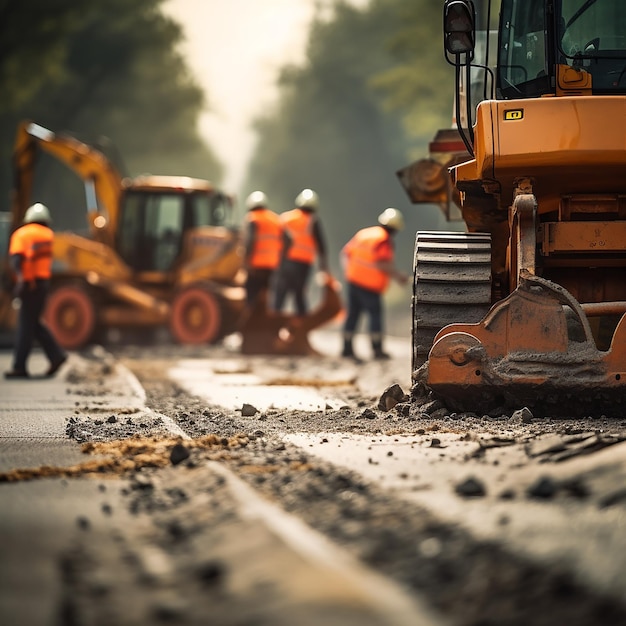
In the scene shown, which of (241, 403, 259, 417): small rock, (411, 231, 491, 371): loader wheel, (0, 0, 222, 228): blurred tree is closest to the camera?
(411, 231, 491, 371): loader wheel

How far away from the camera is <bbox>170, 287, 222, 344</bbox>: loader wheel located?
70.9ft

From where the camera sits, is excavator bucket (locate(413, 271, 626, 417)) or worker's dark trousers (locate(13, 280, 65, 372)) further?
worker's dark trousers (locate(13, 280, 65, 372))

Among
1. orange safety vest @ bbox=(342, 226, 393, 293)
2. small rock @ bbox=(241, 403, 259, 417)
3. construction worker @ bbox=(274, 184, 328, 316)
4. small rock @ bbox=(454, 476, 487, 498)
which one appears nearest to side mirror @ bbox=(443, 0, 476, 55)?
small rock @ bbox=(241, 403, 259, 417)

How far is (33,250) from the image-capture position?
15.9 meters

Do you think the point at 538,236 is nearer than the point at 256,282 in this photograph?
Yes

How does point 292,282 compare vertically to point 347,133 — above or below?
below

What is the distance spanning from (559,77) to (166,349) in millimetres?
12112

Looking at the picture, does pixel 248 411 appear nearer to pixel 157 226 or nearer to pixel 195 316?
pixel 195 316

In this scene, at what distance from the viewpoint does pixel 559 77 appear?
987 cm

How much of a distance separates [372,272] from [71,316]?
17.2 ft

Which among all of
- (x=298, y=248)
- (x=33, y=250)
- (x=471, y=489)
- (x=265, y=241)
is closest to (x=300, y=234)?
(x=298, y=248)

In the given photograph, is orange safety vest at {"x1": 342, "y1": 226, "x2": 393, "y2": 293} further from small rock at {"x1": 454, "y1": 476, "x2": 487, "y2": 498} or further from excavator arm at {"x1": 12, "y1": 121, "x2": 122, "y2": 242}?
small rock at {"x1": 454, "y1": 476, "x2": 487, "y2": 498}

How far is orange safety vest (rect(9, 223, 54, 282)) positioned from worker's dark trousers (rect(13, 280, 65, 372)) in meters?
0.13

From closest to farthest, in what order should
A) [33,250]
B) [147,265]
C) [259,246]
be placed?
[33,250] → [259,246] → [147,265]
